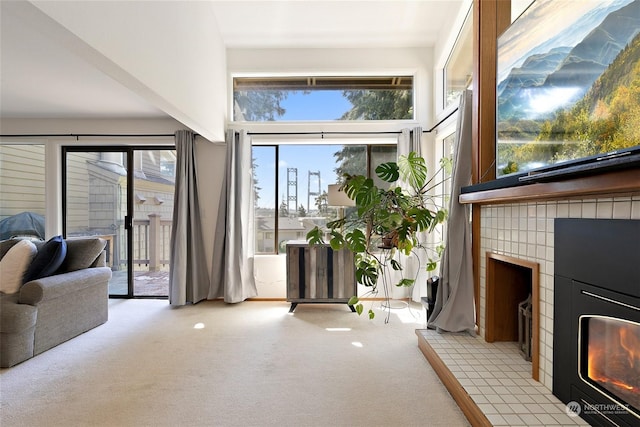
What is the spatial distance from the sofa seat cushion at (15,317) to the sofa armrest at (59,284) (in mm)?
75

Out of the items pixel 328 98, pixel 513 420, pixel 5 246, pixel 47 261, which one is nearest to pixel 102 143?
pixel 5 246

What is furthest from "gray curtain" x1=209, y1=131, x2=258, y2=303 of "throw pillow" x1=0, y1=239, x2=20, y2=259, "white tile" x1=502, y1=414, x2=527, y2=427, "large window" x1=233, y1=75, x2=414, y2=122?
"white tile" x1=502, y1=414, x2=527, y2=427

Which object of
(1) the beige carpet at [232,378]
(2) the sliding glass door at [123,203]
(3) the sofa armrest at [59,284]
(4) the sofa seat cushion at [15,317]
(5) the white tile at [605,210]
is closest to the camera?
(5) the white tile at [605,210]

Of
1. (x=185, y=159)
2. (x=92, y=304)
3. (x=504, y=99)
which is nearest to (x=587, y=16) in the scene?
(x=504, y=99)

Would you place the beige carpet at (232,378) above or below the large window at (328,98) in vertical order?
below

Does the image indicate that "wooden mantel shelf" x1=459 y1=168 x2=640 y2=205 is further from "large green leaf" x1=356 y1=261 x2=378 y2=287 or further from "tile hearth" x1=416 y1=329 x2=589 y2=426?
"large green leaf" x1=356 y1=261 x2=378 y2=287

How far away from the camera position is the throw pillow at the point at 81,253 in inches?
111

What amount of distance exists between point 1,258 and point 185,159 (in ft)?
6.14

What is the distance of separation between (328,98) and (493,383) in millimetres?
3388

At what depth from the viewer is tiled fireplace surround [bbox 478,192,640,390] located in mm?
1288

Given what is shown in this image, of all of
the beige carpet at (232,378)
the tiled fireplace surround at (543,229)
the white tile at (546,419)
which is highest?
the tiled fireplace surround at (543,229)

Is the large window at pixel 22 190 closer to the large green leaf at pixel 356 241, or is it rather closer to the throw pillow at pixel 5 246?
the throw pillow at pixel 5 246

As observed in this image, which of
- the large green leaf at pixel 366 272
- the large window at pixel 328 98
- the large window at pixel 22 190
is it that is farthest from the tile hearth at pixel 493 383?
the large window at pixel 22 190

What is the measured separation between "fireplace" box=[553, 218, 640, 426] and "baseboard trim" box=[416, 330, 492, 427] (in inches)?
17.6
